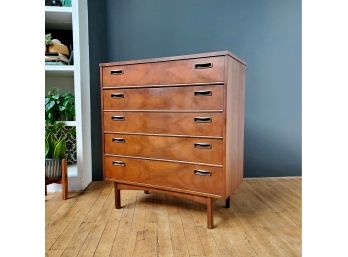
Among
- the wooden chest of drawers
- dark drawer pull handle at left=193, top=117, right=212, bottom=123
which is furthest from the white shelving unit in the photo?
dark drawer pull handle at left=193, top=117, right=212, bottom=123

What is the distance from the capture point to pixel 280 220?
4.86ft

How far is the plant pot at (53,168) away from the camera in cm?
185

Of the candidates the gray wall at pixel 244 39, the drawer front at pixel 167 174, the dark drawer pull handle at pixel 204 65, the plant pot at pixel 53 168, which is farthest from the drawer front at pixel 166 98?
the gray wall at pixel 244 39

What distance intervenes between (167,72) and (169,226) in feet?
2.94

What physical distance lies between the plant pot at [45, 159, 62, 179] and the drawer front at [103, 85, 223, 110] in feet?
2.07

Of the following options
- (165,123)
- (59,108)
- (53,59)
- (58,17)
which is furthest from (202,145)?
(58,17)

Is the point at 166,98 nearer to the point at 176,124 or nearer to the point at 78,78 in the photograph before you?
the point at 176,124

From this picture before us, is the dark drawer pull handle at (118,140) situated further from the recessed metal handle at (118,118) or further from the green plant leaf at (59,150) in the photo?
the green plant leaf at (59,150)

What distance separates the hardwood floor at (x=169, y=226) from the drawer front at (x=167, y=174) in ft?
0.74

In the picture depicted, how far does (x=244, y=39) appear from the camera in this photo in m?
2.29

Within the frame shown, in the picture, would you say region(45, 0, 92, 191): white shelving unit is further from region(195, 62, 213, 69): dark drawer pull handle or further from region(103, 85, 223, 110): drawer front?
region(195, 62, 213, 69): dark drawer pull handle

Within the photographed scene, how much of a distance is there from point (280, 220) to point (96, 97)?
181 centimetres

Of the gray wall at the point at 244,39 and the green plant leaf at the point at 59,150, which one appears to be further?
the gray wall at the point at 244,39

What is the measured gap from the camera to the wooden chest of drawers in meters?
1.33
